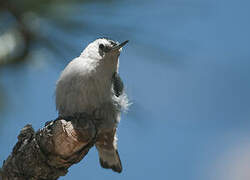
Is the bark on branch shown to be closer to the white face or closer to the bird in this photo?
the bird

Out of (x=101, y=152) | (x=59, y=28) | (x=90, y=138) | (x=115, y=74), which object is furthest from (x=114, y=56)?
(x=59, y=28)

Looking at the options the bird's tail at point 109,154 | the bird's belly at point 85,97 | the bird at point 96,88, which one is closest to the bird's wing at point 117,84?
the bird at point 96,88

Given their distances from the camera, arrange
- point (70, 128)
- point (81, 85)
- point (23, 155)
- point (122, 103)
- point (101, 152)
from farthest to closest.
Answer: point (101, 152) < point (122, 103) < point (81, 85) < point (70, 128) < point (23, 155)

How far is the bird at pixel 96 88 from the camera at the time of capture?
3152 millimetres

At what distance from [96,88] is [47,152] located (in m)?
1.17

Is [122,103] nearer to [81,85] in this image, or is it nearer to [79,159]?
[81,85]

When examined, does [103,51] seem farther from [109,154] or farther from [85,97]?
[109,154]

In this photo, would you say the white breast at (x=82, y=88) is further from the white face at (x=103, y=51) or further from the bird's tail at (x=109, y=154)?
the bird's tail at (x=109, y=154)

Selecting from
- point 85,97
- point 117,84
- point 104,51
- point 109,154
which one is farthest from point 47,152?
point 109,154

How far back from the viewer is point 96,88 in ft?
10.5

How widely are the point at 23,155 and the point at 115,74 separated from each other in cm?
153

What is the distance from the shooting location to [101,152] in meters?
3.86

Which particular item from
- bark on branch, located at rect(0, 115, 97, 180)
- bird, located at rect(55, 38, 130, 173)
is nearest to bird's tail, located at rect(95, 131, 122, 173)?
bird, located at rect(55, 38, 130, 173)

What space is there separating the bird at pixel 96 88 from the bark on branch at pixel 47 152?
76cm
